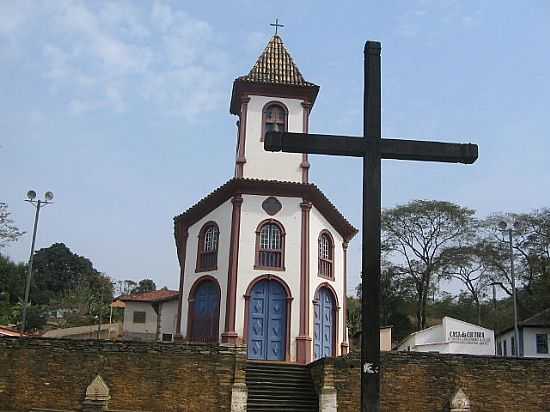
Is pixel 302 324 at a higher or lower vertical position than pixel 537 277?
lower

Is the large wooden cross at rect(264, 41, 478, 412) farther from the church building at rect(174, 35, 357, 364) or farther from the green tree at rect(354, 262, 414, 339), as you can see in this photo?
the green tree at rect(354, 262, 414, 339)

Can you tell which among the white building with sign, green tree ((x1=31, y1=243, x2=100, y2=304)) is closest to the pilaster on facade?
the white building with sign

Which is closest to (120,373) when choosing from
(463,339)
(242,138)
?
(242,138)

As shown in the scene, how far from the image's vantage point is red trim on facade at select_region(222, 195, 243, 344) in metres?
22.0

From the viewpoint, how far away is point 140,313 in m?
40.0

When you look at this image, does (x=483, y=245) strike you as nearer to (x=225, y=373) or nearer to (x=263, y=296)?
(x=263, y=296)

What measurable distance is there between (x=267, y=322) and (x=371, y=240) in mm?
15846

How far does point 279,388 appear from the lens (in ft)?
55.6

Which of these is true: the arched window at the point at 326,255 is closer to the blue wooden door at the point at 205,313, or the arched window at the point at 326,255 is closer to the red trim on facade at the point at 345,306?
the red trim on facade at the point at 345,306

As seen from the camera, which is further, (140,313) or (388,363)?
(140,313)

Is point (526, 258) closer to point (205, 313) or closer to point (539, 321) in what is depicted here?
point (539, 321)

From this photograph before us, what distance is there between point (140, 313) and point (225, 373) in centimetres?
2551

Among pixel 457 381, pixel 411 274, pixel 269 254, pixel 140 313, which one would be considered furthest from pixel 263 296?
pixel 411 274

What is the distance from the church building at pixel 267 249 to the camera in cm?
2239
